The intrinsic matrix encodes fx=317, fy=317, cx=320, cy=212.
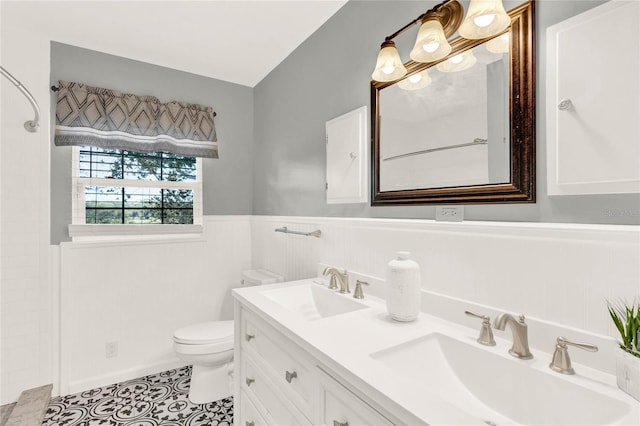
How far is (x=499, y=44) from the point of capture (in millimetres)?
1063

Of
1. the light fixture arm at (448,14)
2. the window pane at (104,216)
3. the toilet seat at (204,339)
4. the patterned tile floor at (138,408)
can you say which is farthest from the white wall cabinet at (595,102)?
the window pane at (104,216)

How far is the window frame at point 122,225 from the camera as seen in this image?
7.32ft

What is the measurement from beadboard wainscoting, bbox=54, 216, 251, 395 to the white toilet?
0.50 meters

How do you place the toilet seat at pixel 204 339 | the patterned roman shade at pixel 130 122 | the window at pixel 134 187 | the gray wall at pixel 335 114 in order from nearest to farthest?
the gray wall at pixel 335 114
the toilet seat at pixel 204 339
the patterned roman shade at pixel 130 122
the window at pixel 134 187

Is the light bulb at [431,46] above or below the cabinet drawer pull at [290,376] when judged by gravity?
above

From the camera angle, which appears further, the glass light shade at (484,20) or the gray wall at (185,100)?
the gray wall at (185,100)

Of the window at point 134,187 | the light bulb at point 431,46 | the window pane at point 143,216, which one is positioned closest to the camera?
the light bulb at point 431,46

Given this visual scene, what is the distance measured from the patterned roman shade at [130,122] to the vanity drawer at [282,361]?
1698mm

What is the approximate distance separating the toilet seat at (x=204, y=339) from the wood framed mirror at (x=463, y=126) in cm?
136

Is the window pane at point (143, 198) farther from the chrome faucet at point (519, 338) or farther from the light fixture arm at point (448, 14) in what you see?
the chrome faucet at point (519, 338)

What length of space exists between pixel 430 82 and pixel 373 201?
581mm

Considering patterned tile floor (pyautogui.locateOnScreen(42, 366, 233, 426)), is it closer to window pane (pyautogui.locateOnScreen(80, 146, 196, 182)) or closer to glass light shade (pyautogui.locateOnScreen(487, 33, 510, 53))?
window pane (pyautogui.locateOnScreen(80, 146, 196, 182))

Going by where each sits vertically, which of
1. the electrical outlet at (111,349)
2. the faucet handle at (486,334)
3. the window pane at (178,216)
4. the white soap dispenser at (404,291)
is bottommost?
the electrical outlet at (111,349)

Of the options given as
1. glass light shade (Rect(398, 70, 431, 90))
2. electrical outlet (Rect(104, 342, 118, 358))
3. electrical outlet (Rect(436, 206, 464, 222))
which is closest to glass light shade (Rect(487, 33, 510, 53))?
glass light shade (Rect(398, 70, 431, 90))
